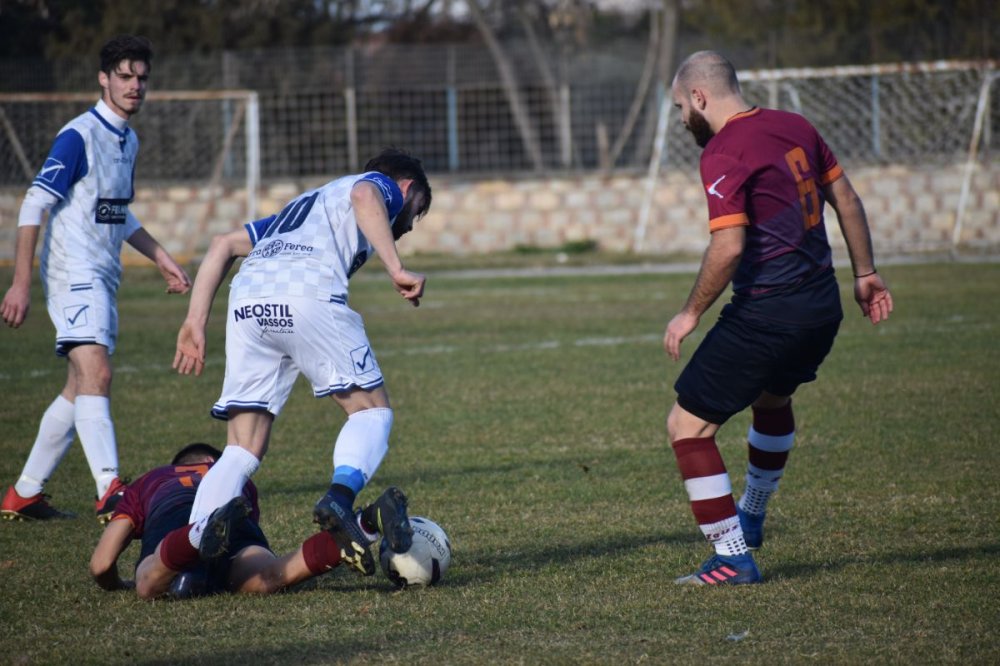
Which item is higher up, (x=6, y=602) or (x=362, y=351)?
(x=362, y=351)

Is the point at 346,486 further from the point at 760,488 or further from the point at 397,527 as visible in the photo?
the point at 760,488

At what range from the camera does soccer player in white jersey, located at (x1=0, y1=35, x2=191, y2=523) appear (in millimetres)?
6367

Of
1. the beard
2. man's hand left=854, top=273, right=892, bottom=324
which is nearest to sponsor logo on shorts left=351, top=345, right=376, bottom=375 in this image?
the beard

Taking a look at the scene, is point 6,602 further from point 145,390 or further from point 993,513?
point 145,390

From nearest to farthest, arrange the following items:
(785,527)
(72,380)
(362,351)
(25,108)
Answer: (362,351) → (785,527) → (72,380) → (25,108)

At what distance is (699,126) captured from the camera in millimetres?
4855

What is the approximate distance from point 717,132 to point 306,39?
28604 mm

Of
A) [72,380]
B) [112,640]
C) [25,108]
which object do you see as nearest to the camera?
[112,640]

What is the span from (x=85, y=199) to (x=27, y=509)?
1.55 m

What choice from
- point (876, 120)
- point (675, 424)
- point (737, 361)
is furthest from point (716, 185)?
point (876, 120)

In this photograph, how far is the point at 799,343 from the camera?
15.5 feet

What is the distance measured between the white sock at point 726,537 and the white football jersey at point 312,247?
1.58 m

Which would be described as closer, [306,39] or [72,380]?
[72,380]

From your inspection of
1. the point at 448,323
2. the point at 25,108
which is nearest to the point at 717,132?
the point at 448,323
